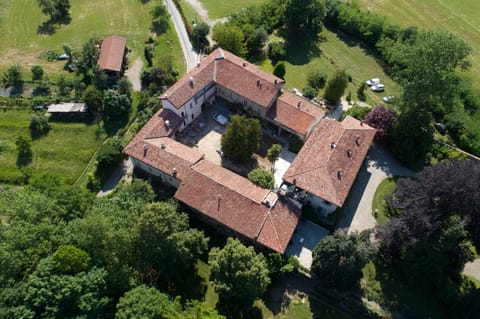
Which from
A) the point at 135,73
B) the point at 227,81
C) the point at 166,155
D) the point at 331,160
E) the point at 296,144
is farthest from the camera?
the point at 135,73

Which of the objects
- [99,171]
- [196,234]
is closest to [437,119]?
[196,234]

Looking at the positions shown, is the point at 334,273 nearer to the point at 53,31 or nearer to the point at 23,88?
the point at 23,88

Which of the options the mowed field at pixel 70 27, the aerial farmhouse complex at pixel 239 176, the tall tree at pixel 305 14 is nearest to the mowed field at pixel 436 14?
the tall tree at pixel 305 14

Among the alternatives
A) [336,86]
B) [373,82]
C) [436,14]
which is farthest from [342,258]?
[436,14]

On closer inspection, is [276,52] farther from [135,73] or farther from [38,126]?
[38,126]

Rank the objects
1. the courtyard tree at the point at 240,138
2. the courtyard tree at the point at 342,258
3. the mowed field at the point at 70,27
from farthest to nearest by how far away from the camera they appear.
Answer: the mowed field at the point at 70,27 → the courtyard tree at the point at 240,138 → the courtyard tree at the point at 342,258

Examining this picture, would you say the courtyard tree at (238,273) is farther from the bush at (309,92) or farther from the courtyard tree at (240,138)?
the bush at (309,92)

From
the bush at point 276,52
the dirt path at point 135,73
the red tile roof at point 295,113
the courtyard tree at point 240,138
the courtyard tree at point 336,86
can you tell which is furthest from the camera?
the bush at point 276,52
